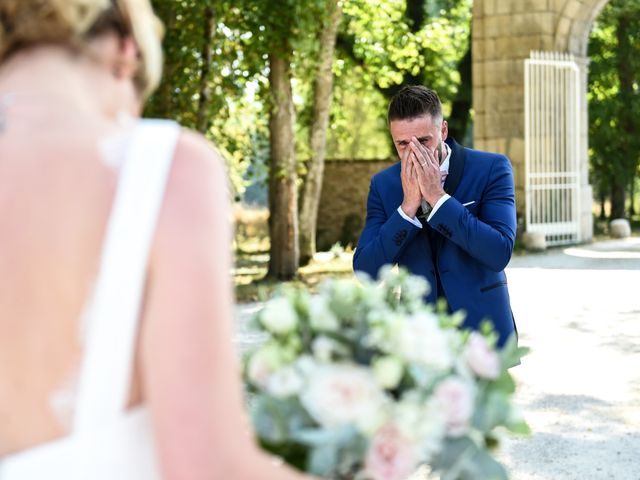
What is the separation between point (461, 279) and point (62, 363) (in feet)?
7.83

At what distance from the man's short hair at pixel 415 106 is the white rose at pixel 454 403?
2.03 meters

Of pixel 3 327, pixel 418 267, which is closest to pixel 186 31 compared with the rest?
pixel 418 267

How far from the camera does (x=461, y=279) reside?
349cm

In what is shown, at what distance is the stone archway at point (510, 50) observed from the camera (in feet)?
57.1

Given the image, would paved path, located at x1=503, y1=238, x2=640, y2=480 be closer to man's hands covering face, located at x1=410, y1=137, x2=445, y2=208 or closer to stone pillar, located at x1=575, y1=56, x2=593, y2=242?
man's hands covering face, located at x1=410, y1=137, x2=445, y2=208

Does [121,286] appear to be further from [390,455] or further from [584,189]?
[584,189]

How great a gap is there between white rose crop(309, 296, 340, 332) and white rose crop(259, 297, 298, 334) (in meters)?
0.03

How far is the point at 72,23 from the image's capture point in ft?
4.36

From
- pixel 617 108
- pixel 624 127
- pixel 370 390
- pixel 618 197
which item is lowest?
pixel 618 197

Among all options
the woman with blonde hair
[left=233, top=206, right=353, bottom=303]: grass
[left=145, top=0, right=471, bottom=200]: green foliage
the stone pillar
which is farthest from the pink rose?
the stone pillar

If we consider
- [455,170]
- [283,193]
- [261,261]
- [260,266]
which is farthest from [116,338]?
[261,261]

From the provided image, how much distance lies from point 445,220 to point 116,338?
2.25m

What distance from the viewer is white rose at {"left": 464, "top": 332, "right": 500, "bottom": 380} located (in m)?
1.68

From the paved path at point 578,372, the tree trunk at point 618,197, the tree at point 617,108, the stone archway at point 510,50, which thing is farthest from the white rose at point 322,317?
the tree trunk at point 618,197
